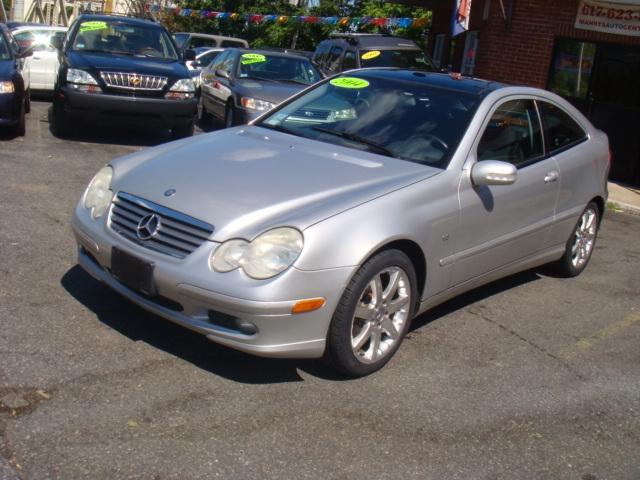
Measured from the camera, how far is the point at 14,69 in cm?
1031

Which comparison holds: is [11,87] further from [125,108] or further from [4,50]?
[125,108]

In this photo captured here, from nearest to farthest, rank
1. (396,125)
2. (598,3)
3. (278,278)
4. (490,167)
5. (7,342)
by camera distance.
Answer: (278,278) → (7,342) → (490,167) → (396,125) → (598,3)

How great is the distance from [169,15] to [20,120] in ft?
90.7

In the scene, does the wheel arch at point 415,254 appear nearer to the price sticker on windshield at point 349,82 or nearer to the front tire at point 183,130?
the price sticker on windshield at point 349,82

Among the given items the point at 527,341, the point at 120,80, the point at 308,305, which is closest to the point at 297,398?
the point at 308,305

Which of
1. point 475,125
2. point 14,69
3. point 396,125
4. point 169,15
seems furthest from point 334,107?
point 169,15

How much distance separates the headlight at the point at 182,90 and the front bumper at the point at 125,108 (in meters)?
0.06

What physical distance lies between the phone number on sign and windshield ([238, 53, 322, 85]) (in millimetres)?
4259

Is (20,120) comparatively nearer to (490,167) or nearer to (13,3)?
(490,167)

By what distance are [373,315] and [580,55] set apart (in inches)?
410

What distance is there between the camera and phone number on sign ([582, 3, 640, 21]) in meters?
12.5

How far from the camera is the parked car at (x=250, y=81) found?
38.9ft

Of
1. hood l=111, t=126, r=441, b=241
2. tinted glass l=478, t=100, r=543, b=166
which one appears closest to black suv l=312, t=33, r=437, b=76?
tinted glass l=478, t=100, r=543, b=166

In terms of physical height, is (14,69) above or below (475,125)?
below
